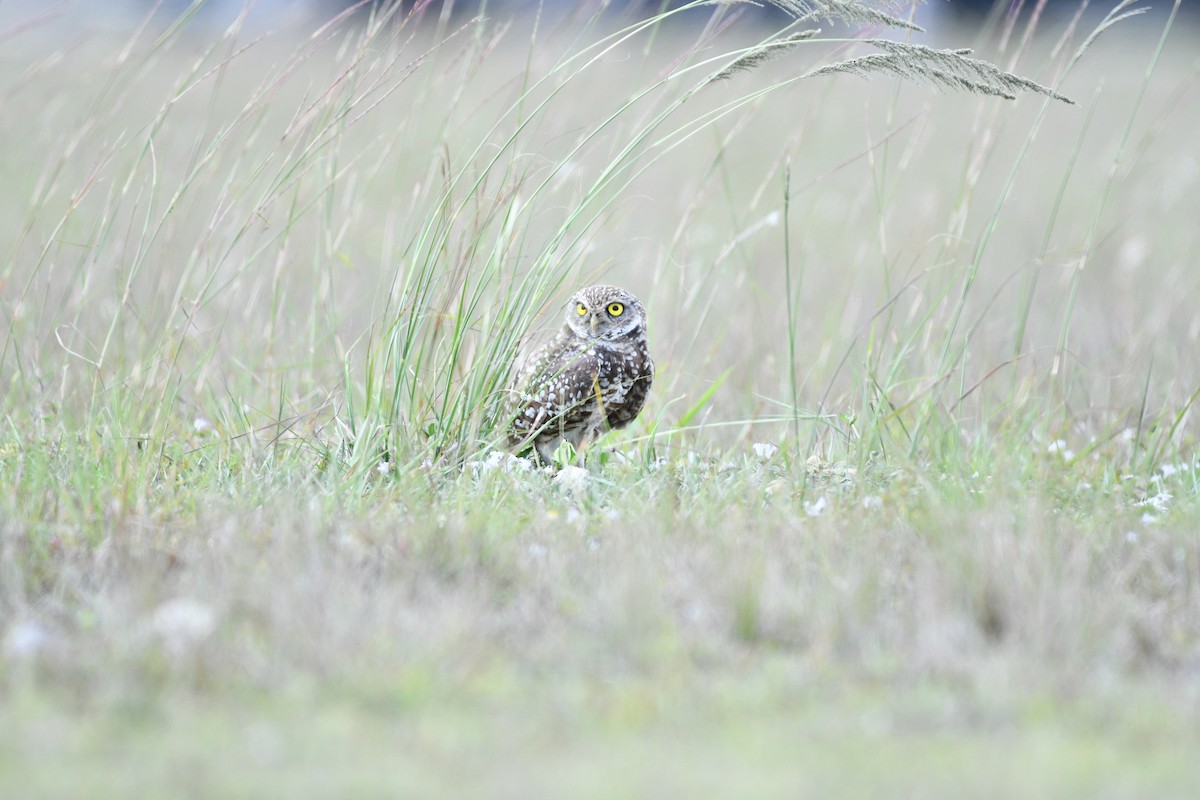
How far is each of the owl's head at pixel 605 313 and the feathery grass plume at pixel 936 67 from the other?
1.12m

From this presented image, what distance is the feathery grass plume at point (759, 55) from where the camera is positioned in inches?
141

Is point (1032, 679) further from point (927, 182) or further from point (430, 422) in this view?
point (927, 182)

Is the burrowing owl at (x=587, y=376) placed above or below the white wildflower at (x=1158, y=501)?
below

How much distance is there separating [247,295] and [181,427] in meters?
2.93

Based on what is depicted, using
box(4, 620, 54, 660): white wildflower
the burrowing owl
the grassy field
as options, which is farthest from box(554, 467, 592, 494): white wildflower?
box(4, 620, 54, 660): white wildflower

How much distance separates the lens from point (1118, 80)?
16.2 metres

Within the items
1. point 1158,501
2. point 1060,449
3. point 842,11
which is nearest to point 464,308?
point 842,11

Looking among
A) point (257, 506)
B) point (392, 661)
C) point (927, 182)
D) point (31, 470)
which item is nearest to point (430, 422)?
point (257, 506)

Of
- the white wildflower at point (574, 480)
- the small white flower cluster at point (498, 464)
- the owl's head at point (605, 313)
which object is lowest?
the small white flower cluster at point (498, 464)

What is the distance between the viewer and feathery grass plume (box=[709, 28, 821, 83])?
141 inches

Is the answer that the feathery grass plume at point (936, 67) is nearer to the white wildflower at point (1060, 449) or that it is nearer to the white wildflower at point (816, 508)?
the white wildflower at point (1060, 449)

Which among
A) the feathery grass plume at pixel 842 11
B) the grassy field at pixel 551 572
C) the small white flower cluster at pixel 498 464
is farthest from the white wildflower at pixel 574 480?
the feathery grass plume at pixel 842 11

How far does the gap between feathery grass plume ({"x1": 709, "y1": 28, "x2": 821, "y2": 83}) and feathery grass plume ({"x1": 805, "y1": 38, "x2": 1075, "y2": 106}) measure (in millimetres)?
115

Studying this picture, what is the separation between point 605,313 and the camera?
439 cm
